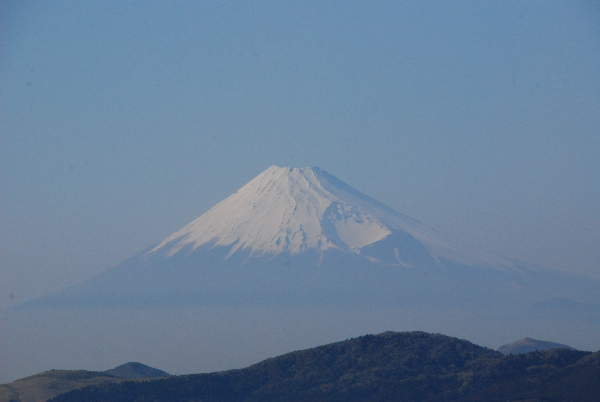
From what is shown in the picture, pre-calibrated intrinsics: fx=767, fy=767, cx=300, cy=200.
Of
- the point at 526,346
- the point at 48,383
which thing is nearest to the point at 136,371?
the point at 48,383

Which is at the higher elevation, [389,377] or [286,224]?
[286,224]

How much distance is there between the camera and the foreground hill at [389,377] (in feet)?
158

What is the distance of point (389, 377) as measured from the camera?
2112 inches

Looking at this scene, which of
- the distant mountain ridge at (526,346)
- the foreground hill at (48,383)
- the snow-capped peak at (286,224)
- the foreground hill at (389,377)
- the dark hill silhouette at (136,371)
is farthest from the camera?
the snow-capped peak at (286,224)

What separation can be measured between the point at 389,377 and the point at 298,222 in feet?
413

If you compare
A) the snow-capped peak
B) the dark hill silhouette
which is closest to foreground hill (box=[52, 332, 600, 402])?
the dark hill silhouette

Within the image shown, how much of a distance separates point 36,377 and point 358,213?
394ft

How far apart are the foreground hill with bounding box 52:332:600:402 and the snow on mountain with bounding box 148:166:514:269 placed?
114199mm

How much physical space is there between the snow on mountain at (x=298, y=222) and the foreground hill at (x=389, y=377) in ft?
375

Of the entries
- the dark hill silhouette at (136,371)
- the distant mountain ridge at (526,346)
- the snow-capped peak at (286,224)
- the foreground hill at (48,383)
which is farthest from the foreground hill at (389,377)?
the snow-capped peak at (286,224)

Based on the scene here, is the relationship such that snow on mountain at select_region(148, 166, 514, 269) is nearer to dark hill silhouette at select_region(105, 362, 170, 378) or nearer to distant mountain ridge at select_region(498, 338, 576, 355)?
distant mountain ridge at select_region(498, 338, 576, 355)

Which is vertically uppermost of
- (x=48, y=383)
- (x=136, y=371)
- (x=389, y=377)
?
(x=136, y=371)

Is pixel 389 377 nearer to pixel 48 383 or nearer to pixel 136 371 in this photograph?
pixel 48 383

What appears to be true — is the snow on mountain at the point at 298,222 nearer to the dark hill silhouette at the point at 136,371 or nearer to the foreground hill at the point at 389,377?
the dark hill silhouette at the point at 136,371
